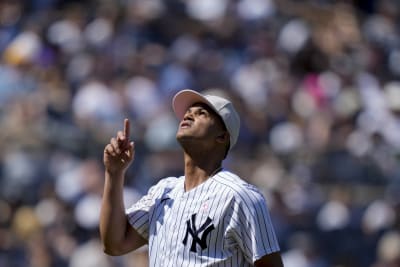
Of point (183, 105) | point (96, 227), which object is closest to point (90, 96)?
point (96, 227)

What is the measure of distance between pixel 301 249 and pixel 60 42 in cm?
454

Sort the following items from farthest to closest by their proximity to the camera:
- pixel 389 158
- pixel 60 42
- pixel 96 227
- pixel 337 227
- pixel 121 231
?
pixel 60 42 < pixel 389 158 < pixel 337 227 < pixel 96 227 < pixel 121 231

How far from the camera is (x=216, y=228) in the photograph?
217 inches

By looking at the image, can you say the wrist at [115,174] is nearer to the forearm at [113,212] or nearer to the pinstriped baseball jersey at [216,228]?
the forearm at [113,212]

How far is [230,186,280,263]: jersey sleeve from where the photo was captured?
545 centimetres

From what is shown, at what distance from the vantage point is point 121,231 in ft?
19.3

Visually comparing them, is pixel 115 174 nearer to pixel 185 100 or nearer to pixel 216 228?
pixel 185 100

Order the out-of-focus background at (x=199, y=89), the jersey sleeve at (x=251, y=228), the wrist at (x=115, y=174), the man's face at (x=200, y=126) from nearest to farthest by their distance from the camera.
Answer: the jersey sleeve at (x=251, y=228) < the man's face at (x=200, y=126) < the wrist at (x=115, y=174) < the out-of-focus background at (x=199, y=89)

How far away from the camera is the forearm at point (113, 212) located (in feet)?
19.2

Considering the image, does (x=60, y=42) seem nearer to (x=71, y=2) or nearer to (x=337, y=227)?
(x=71, y=2)

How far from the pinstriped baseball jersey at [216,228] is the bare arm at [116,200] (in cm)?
23

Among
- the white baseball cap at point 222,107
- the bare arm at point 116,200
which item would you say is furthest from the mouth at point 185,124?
the bare arm at point 116,200

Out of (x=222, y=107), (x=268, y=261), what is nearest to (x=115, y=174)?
(x=222, y=107)

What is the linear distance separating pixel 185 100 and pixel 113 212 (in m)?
0.66
